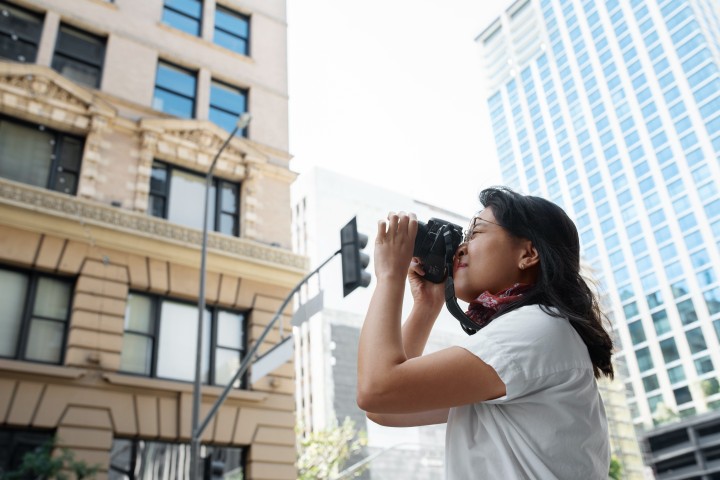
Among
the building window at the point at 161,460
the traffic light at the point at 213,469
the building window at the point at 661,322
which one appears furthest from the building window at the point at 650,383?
the traffic light at the point at 213,469

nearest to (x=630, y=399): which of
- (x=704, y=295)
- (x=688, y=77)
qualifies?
(x=704, y=295)

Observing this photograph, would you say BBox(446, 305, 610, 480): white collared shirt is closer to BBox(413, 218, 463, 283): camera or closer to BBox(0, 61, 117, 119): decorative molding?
BBox(413, 218, 463, 283): camera

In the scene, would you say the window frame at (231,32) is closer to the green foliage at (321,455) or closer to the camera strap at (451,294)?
the camera strap at (451,294)

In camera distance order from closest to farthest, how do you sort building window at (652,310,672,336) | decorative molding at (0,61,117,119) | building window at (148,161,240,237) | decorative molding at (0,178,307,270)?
decorative molding at (0,178,307,270)
decorative molding at (0,61,117,119)
building window at (148,161,240,237)
building window at (652,310,672,336)

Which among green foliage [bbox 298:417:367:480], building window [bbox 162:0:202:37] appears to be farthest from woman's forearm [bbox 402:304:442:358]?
green foliage [bbox 298:417:367:480]

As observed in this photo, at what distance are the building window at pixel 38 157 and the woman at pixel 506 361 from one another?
13967mm

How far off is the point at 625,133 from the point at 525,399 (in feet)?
317

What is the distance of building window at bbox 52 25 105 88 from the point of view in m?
15.6

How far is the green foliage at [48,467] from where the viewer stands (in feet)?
33.6

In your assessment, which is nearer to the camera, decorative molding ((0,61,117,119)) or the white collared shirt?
the white collared shirt

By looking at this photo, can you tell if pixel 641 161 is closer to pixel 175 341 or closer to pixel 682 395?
pixel 682 395

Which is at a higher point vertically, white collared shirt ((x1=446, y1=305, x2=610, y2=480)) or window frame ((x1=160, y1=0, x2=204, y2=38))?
window frame ((x1=160, y1=0, x2=204, y2=38))

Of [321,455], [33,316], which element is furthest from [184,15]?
[321,455]

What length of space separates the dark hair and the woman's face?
0.04 meters
